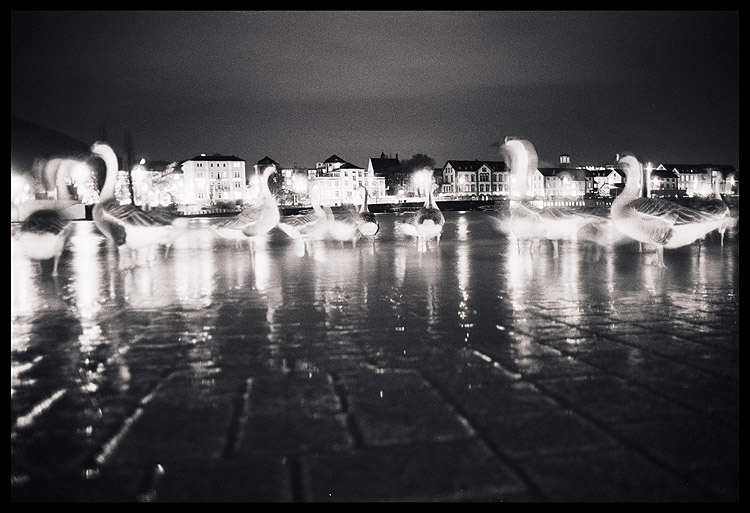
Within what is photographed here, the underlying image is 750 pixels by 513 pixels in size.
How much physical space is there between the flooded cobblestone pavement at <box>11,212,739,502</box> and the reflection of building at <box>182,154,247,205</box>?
120m

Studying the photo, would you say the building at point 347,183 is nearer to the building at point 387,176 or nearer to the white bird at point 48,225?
the building at point 387,176

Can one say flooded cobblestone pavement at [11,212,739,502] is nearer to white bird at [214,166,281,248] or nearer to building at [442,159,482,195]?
white bird at [214,166,281,248]

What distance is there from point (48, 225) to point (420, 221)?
30.5 ft

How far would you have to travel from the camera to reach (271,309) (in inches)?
256

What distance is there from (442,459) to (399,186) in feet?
356

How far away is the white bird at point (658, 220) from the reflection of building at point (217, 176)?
115 meters

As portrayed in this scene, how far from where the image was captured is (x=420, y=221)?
15.8 meters

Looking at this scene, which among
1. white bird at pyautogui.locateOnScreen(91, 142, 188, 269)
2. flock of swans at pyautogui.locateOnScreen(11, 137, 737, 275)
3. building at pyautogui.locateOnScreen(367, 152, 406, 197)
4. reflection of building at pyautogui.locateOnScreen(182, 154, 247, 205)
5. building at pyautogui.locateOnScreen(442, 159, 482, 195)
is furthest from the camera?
reflection of building at pyautogui.locateOnScreen(182, 154, 247, 205)

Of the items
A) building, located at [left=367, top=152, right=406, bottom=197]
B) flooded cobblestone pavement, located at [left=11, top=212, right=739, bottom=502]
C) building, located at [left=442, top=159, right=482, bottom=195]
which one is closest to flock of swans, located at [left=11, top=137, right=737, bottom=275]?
flooded cobblestone pavement, located at [left=11, top=212, right=739, bottom=502]

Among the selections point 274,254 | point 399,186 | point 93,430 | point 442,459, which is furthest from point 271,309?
point 399,186

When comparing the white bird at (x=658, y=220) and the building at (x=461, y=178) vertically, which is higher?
the building at (x=461, y=178)

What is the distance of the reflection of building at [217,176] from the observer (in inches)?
4823

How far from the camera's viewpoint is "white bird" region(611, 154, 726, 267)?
1046cm

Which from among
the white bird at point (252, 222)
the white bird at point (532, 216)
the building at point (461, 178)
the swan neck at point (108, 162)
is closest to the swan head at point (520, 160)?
the white bird at point (532, 216)
